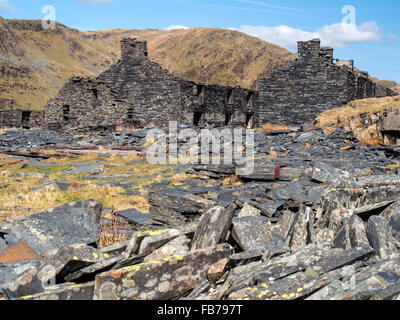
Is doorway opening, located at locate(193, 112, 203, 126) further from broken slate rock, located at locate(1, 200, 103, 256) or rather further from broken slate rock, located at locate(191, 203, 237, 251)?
broken slate rock, located at locate(191, 203, 237, 251)

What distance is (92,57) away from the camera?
491ft

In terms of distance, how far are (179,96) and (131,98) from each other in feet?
12.8

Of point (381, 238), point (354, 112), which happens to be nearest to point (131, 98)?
point (354, 112)

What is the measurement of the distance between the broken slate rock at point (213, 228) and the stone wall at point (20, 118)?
99.0ft

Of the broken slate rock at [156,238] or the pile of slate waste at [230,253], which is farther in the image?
the broken slate rock at [156,238]

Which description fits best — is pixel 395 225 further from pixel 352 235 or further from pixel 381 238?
pixel 352 235

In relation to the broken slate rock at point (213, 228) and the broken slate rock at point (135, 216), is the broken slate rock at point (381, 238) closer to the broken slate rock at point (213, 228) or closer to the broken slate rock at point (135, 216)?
the broken slate rock at point (213, 228)

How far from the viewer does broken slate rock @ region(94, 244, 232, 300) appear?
3723 mm

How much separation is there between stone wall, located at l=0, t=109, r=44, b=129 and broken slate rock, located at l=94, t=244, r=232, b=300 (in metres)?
30.9

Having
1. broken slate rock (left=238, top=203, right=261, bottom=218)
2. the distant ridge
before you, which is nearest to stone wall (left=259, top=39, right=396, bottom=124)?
broken slate rock (left=238, top=203, right=261, bottom=218)

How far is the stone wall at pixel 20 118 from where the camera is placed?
1235 inches

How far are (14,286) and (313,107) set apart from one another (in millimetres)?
22224

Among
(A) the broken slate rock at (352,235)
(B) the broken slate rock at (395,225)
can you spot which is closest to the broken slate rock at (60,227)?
(A) the broken slate rock at (352,235)

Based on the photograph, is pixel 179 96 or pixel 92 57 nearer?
pixel 179 96
